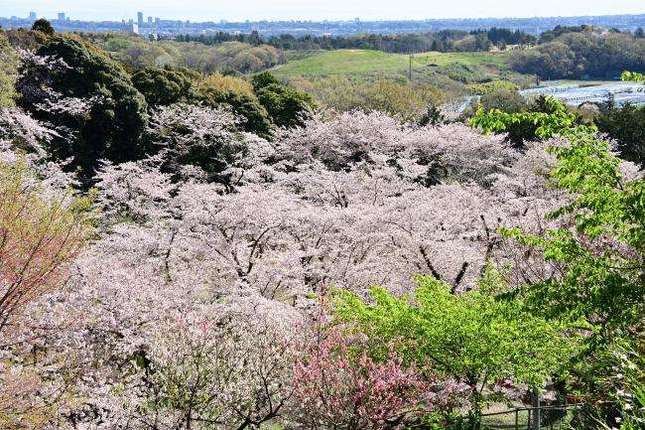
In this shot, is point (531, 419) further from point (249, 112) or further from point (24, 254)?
point (249, 112)

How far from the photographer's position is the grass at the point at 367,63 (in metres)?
110

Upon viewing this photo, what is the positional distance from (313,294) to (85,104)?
55.2ft

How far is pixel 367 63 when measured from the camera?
118438 mm

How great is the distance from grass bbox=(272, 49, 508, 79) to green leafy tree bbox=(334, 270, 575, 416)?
9246 centimetres

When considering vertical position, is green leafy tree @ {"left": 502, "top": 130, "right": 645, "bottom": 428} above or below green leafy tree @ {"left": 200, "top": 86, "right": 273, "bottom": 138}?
above

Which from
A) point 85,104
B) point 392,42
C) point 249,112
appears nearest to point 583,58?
point 392,42

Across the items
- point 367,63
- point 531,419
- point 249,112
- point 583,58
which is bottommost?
point 583,58

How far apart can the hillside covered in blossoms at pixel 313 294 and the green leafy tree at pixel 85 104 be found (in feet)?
0.57

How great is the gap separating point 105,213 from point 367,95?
3641 centimetres

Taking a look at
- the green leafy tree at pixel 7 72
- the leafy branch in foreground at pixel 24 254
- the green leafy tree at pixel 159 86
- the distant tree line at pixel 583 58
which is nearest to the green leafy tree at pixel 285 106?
the green leafy tree at pixel 159 86

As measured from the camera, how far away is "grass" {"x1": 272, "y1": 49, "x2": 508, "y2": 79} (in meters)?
110

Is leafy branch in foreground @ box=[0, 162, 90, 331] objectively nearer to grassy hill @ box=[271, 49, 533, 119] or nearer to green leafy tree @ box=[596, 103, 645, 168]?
green leafy tree @ box=[596, 103, 645, 168]

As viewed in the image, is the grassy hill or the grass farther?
the grass

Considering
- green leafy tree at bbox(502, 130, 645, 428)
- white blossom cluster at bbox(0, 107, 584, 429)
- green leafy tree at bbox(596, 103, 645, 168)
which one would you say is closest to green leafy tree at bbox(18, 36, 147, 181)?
white blossom cluster at bbox(0, 107, 584, 429)
